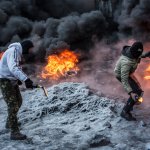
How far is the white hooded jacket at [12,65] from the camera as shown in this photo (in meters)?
7.25

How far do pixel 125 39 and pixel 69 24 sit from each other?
3271 mm

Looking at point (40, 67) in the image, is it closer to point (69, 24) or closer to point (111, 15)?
point (69, 24)

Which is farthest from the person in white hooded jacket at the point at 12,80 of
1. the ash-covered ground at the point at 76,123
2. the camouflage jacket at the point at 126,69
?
the camouflage jacket at the point at 126,69

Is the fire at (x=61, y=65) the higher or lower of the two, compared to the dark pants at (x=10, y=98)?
lower

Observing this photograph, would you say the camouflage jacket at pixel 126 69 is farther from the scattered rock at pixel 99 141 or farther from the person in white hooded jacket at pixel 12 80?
the person in white hooded jacket at pixel 12 80

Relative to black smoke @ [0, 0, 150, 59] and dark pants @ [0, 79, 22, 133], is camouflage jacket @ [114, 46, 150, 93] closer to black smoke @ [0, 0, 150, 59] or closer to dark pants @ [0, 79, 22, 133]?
dark pants @ [0, 79, 22, 133]

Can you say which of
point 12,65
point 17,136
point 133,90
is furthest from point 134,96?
point 12,65

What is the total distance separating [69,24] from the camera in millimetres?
20328

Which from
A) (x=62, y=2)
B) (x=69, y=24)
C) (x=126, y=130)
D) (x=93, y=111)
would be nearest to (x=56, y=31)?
(x=69, y=24)

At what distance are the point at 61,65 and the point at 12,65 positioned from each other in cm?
917

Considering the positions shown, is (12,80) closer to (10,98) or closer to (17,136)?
(10,98)

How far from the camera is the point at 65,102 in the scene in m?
9.84

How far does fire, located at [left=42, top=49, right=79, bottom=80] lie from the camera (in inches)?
614

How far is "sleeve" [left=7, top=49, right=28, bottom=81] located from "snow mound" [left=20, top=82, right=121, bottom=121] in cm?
222
